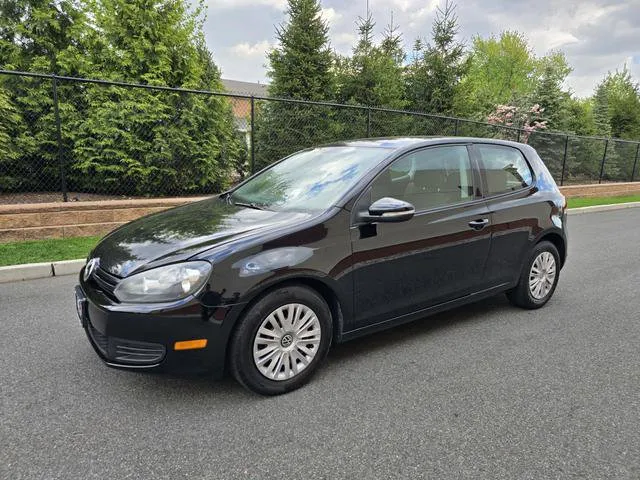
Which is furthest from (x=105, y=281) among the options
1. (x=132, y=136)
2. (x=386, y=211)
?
(x=132, y=136)

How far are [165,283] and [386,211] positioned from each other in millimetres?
1477

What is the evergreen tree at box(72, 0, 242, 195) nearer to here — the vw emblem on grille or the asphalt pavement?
the asphalt pavement

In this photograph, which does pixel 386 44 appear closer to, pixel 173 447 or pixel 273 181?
pixel 273 181

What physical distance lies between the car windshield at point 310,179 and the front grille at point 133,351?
128 centimetres

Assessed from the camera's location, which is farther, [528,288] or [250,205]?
[528,288]

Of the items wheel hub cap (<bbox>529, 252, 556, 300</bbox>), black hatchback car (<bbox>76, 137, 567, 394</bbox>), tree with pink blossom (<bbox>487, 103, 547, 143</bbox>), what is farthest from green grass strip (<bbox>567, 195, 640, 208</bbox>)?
black hatchback car (<bbox>76, 137, 567, 394</bbox>)

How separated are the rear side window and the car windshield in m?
1.07

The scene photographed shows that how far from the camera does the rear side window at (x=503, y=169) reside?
13.0ft

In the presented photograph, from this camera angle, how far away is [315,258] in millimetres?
2857

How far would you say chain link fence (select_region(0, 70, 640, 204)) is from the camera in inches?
287

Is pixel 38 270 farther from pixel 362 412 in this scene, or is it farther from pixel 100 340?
pixel 362 412

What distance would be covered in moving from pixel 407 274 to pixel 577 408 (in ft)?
4.34

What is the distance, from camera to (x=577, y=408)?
106 inches

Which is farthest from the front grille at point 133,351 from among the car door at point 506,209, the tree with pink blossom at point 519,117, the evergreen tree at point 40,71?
the tree with pink blossom at point 519,117
